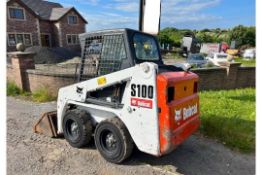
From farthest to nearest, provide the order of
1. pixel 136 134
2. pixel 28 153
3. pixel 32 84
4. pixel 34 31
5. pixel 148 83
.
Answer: pixel 34 31
pixel 32 84
pixel 28 153
pixel 136 134
pixel 148 83

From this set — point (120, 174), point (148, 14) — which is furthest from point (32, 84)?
point (120, 174)

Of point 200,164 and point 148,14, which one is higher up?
point 148,14

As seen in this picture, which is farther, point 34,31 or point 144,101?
point 34,31

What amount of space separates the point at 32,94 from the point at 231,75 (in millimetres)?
10041

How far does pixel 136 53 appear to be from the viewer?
4.05m

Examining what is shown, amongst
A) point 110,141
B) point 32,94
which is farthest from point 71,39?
point 110,141

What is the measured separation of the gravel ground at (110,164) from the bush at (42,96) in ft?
11.4

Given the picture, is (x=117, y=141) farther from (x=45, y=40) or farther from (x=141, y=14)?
(x=45, y=40)

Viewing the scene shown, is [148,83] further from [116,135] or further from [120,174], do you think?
[120,174]

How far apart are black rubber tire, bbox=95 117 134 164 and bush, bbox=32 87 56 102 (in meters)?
5.22

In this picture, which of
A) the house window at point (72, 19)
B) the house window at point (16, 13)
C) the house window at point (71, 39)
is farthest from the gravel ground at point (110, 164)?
the house window at point (72, 19)

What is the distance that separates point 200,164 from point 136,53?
7.71 feet

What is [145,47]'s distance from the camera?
14.4ft

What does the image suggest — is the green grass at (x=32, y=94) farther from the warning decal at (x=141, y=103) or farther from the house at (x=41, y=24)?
the house at (x=41, y=24)
